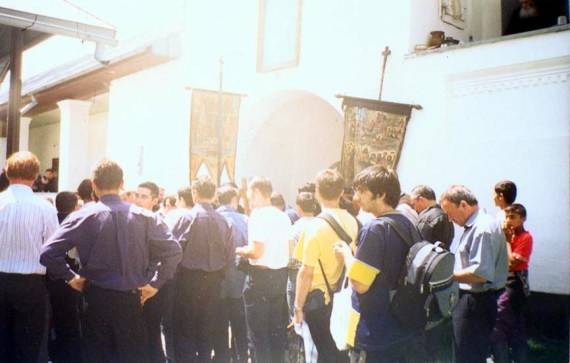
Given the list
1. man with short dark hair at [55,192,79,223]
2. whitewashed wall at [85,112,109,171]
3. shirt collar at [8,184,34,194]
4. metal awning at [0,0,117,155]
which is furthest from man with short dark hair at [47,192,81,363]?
whitewashed wall at [85,112,109,171]

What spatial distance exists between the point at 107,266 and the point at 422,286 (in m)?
1.97

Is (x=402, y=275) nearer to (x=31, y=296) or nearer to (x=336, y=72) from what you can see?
(x=31, y=296)

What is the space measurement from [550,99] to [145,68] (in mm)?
9213

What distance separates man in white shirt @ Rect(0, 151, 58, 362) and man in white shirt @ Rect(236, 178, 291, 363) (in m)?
1.72

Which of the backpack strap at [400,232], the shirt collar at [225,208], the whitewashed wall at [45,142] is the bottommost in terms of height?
the shirt collar at [225,208]

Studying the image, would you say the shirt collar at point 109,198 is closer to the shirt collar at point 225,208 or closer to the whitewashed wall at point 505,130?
the shirt collar at point 225,208

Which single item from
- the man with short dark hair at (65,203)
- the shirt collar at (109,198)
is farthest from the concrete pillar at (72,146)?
the shirt collar at (109,198)

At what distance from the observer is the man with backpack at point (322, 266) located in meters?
3.87

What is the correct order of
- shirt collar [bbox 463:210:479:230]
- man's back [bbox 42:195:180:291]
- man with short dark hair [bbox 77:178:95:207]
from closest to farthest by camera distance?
man's back [bbox 42:195:180:291], shirt collar [bbox 463:210:479:230], man with short dark hair [bbox 77:178:95:207]

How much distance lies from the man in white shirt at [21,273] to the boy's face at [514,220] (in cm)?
415

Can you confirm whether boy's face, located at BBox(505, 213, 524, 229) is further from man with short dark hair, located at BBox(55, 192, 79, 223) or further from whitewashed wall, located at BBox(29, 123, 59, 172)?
whitewashed wall, located at BBox(29, 123, 59, 172)

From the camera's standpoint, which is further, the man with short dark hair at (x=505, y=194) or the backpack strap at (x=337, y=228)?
the man with short dark hair at (x=505, y=194)

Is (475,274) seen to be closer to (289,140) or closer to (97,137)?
(289,140)

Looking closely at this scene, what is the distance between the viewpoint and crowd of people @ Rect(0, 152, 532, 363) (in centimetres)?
321
